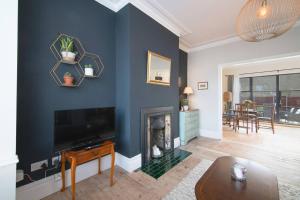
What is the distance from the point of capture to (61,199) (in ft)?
5.44

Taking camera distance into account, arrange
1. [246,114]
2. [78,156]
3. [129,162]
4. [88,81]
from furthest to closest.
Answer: [246,114], [129,162], [88,81], [78,156]

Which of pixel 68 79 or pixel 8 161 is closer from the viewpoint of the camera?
pixel 8 161

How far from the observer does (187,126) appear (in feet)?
11.8

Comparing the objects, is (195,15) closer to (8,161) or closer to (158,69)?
(158,69)

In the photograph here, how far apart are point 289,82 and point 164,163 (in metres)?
6.62

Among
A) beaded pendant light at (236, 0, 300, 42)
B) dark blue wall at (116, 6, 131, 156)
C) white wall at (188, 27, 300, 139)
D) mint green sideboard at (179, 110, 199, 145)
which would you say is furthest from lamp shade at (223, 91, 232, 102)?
dark blue wall at (116, 6, 131, 156)

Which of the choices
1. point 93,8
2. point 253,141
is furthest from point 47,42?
point 253,141

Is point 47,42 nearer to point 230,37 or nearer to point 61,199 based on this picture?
point 61,199

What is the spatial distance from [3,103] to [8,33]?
0.59 m

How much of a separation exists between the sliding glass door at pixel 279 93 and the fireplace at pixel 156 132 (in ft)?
17.9

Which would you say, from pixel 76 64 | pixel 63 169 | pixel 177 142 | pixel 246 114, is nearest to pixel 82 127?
pixel 63 169

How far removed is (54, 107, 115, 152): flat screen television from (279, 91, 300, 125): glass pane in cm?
732

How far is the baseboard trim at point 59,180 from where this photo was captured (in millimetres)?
1585

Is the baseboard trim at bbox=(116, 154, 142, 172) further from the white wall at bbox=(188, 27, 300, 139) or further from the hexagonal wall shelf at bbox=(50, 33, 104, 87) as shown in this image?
the white wall at bbox=(188, 27, 300, 139)
